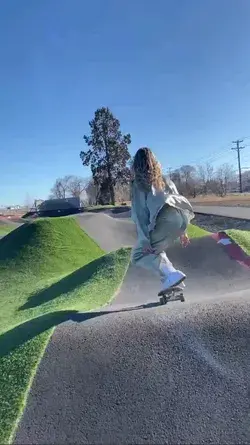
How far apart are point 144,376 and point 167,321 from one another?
2.45ft

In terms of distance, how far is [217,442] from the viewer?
2785mm

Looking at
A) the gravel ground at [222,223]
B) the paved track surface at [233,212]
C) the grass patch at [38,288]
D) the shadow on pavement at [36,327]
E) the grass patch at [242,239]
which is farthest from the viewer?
the paved track surface at [233,212]

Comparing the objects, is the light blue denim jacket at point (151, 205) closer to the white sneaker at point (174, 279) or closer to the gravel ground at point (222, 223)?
the white sneaker at point (174, 279)

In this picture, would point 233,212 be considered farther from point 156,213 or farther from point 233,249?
point 156,213

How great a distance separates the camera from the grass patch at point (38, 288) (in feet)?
12.0

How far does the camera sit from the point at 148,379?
340 cm

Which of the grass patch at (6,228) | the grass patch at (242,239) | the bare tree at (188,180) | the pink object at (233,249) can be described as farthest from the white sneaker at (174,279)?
the bare tree at (188,180)

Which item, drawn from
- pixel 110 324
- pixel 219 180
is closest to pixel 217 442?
Answer: pixel 110 324

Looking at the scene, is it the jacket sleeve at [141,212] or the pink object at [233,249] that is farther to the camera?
the pink object at [233,249]

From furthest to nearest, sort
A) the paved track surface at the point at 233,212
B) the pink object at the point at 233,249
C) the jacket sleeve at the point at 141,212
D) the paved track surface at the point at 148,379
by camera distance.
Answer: the paved track surface at the point at 233,212 < the pink object at the point at 233,249 < the jacket sleeve at the point at 141,212 < the paved track surface at the point at 148,379

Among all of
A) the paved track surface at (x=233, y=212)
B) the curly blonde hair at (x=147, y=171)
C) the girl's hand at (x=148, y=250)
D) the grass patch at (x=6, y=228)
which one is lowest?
the grass patch at (x=6, y=228)

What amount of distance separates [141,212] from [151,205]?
0.20 meters

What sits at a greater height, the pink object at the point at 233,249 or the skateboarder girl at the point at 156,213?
the skateboarder girl at the point at 156,213

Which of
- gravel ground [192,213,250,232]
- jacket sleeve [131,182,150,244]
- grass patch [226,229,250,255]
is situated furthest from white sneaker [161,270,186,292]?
gravel ground [192,213,250,232]
